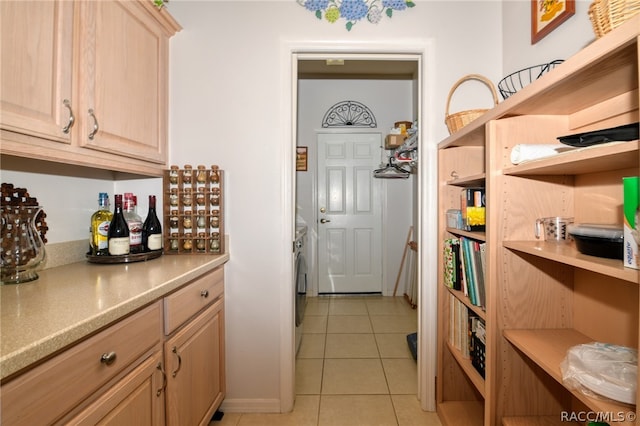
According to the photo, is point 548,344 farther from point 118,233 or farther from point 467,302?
point 118,233

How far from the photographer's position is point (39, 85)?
94 cm

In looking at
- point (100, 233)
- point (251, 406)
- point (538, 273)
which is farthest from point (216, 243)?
point (538, 273)

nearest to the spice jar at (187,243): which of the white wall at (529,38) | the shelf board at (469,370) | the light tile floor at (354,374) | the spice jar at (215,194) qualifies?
the spice jar at (215,194)

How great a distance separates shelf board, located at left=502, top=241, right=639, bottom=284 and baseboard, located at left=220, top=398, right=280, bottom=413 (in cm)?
148

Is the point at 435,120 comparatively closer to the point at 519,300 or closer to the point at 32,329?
the point at 519,300

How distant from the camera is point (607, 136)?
722mm

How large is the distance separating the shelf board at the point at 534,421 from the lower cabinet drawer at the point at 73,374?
4.30 ft

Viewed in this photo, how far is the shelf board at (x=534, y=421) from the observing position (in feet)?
3.52

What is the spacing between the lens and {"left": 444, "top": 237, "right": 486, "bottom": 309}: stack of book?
4.33 feet

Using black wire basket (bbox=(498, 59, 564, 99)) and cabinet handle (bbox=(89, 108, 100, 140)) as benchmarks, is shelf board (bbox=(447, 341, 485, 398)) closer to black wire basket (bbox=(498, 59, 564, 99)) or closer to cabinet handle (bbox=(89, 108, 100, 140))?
black wire basket (bbox=(498, 59, 564, 99))

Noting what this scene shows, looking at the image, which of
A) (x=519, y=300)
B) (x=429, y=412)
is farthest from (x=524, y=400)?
(x=429, y=412)

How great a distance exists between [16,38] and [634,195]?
1682 mm

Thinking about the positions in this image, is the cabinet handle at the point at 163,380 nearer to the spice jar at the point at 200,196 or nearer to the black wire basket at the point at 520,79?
the spice jar at the point at 200,196

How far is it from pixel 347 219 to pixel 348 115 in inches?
53.1
